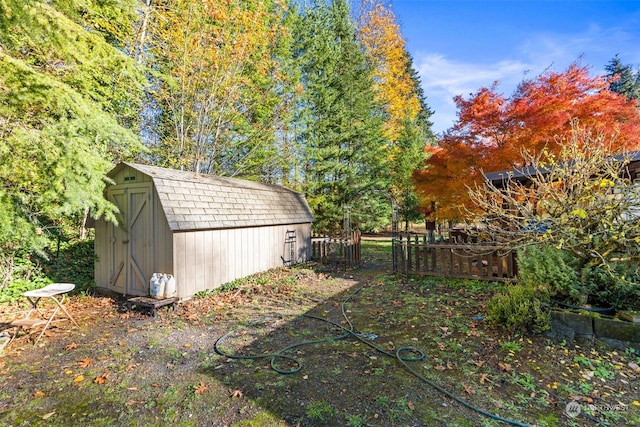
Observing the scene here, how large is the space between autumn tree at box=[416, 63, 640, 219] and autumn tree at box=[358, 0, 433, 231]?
8.29 m

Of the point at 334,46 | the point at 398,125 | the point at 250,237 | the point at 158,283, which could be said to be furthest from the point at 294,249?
the point at 398,125

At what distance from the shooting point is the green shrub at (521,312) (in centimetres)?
393

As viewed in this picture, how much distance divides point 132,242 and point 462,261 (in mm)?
7845

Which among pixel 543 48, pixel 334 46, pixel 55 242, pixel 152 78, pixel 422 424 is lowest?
pixel 422 424

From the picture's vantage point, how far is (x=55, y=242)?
7398mm

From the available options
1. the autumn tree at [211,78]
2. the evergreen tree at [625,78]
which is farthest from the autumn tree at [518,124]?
the evergreen tree at [625,78]

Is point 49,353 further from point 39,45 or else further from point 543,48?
point 543,48

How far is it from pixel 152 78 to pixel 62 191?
735 centimetres

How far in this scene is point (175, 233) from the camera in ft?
19.0

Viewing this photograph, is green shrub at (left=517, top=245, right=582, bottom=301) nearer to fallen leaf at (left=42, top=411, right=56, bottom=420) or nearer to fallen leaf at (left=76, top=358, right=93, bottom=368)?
fallen leaf at (left=42, top=411, right=56, bottom=420)

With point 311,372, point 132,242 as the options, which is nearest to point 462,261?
point 311,372

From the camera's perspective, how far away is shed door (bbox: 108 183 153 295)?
6.08 m

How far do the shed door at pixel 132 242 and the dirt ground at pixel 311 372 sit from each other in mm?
965

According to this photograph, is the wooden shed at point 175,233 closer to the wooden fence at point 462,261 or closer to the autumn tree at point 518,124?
the wooden fence at point 462,261
